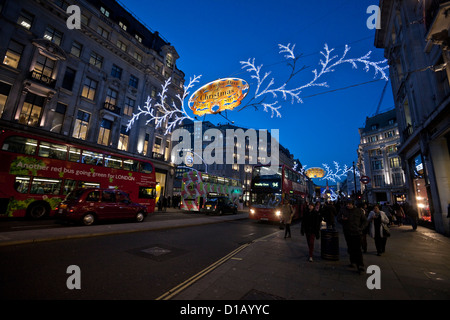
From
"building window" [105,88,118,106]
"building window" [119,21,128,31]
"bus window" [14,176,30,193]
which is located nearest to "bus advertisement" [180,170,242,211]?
"building window" [105,88,118,106]

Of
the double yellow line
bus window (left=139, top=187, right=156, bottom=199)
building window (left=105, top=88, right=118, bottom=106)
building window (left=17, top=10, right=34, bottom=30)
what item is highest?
building window (left=17, top=10, right=34, bottom=30)

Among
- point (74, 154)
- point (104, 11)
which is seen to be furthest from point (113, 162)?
point (104, 11)

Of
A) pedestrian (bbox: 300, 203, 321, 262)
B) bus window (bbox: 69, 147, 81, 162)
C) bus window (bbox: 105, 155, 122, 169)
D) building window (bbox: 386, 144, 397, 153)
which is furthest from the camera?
building window (bbox: 386, 144, 397, 153)

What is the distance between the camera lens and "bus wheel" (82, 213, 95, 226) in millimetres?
9930

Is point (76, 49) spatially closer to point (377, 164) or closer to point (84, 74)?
point (84, 74)

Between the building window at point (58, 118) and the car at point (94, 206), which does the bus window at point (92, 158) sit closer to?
the car at point (94, 206)

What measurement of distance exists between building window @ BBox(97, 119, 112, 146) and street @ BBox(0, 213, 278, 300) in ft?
58.5

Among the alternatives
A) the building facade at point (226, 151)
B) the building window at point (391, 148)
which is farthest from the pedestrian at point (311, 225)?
the building facade at point (226, 151)

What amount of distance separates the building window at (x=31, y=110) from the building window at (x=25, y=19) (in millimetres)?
5932

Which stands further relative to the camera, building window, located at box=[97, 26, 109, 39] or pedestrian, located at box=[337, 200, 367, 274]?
building window, located at box=[97, 26, 109, 39]

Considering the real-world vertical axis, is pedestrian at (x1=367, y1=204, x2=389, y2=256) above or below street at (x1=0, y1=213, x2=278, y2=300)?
above

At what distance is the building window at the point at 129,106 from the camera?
2500cm

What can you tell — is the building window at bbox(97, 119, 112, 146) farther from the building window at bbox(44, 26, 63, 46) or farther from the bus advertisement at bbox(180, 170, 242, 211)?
the bus advertisement at bbox(180, 170, 242, 211)
